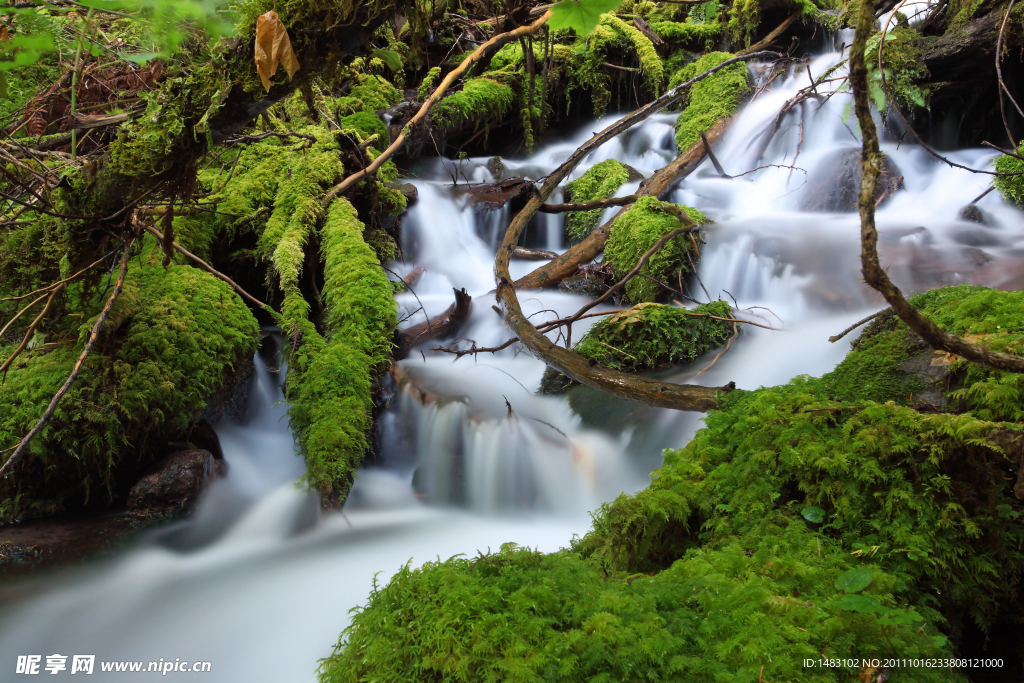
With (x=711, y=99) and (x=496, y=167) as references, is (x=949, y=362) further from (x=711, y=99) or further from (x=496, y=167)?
(x=496, y=167)

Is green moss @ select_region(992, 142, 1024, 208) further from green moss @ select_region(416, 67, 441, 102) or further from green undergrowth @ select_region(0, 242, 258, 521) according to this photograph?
green undergrowth @ select_region(0, 242, 258, 521)

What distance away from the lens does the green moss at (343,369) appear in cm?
341

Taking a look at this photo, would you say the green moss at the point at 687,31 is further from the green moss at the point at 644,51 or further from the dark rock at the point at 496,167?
the dark rock at the point at 496,167

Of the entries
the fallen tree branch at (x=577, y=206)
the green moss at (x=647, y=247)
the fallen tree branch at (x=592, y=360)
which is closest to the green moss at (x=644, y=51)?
the fallen tree branch at (x=577, y=206)

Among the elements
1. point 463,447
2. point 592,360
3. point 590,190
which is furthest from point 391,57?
point 590,190

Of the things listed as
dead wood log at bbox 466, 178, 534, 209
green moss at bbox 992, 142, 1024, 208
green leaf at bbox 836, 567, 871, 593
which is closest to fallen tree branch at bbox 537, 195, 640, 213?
dead wood log at bbox 466, 178, 534, 209

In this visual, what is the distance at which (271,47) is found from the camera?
2.00 metres

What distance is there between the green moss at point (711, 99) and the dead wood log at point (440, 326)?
4588 mm

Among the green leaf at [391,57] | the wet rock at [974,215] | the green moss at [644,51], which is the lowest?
the wet rock at [974,215]

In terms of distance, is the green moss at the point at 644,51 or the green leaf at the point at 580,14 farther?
the green moss at the point at 644,51

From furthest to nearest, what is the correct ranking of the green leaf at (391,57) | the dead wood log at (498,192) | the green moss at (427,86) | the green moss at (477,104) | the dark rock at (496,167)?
the dark rock at (496,167)
the green moss at (477,104)
the dead wood log at (498,192)
the green moss at (427,86)
the green leaf at (391,57)

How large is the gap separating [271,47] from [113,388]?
254cm

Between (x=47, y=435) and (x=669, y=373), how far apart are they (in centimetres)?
422

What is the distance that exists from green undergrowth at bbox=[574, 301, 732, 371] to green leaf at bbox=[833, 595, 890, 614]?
3193 mm
